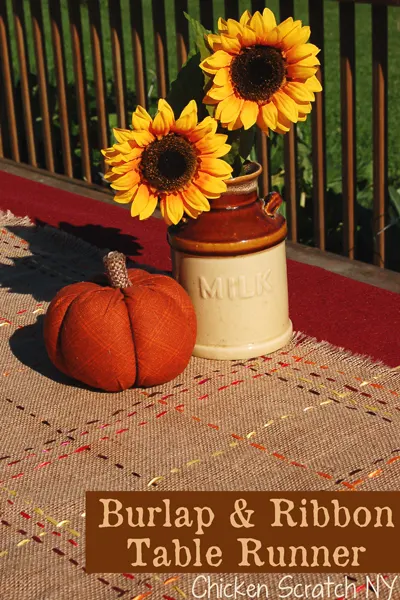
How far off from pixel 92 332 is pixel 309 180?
2.24 metres

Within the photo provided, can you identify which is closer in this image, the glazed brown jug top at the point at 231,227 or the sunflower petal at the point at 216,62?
the sunflower petal at the point at 216,62

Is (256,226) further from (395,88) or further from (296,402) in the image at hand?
(395,88)

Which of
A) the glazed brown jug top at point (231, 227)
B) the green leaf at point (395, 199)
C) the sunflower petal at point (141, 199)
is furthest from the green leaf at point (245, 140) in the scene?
the green leaf at point (395, 199)

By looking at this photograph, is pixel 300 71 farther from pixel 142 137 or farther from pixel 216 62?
pixel 142 137

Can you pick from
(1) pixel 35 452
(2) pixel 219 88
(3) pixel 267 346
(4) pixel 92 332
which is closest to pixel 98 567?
(1) pixel 35 452

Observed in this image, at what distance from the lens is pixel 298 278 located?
274 cm

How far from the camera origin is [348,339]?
92.7 inches

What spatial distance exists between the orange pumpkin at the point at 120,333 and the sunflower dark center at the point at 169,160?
0.57ft

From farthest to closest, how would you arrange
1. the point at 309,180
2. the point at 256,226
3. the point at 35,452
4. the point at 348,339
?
the point at 309,180 → the point at 348,339 → the point at 256,226 → the point at 35,452

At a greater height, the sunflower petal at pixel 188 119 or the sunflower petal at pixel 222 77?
the sunflower petal at pixel 222 77

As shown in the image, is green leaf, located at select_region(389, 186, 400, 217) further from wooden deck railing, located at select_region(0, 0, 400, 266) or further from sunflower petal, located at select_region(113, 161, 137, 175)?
sunflower petal, located at select_region(113, 161, 137, 175)

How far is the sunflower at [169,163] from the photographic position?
2029mm

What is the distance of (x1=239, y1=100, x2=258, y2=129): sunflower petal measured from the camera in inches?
80.4

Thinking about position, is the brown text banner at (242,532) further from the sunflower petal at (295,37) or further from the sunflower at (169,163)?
the sunflower petal at (295,37)
